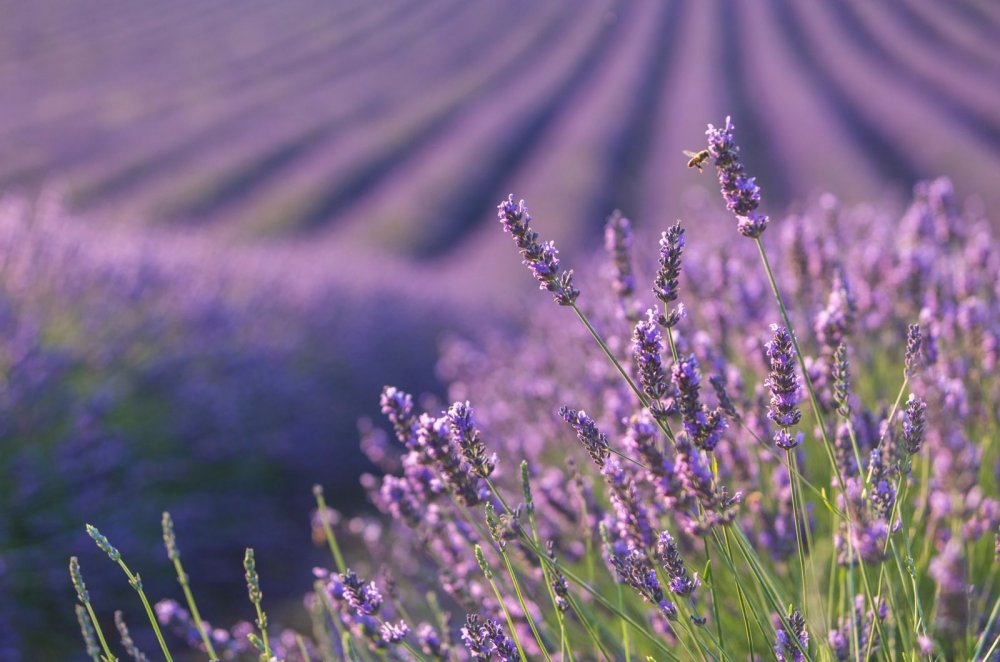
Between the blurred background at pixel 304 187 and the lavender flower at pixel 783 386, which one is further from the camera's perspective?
the blurred background at pixel 304 187

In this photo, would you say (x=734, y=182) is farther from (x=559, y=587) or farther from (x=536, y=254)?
(x=559, y=587)

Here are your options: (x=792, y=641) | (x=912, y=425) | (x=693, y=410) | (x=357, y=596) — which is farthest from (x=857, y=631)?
A: (x=357, y=596)

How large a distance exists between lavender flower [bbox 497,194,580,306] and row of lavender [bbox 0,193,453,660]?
1954 millimetres

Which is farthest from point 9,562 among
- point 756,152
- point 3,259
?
point 756,152

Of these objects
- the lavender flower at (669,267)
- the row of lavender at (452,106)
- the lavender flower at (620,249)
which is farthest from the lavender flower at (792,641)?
the row of lavender at (452,106)

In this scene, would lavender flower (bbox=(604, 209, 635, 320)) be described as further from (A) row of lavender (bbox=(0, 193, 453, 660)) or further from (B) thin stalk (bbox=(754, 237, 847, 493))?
(A) row of lavender (bbox=(0, 193, 453, 660))

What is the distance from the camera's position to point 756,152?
11609mm

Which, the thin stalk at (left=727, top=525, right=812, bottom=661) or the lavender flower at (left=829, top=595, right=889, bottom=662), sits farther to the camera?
the lavender flower at (left=829, top=595, right=889, bottom=662)

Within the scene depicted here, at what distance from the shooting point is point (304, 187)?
36.4 ft

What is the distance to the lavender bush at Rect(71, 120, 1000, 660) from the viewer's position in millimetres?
1010

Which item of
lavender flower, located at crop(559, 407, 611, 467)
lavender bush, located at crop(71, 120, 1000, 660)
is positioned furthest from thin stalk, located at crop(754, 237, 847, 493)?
lavender flower, located at crop(559, 407, 611, 467)

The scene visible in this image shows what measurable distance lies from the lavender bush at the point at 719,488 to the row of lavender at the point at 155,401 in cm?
67

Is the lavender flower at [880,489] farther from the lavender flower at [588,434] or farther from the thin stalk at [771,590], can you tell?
the lavender flower at [588,434]

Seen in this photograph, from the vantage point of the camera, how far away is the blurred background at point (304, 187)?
10.1ft
